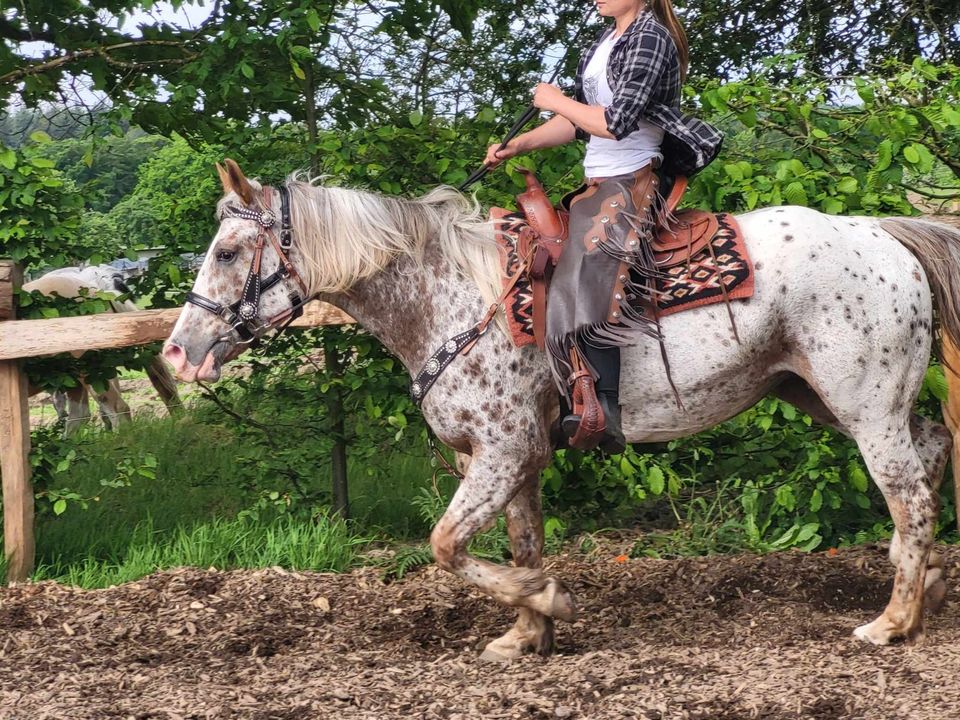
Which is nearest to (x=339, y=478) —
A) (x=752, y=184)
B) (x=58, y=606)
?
(x=58, y=606)

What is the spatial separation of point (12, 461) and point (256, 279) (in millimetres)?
2181

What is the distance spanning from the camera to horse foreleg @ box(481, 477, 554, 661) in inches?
178

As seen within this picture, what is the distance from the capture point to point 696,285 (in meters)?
4.20

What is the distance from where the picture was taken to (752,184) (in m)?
5.49

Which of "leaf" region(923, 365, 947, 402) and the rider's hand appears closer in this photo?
the rider's hand

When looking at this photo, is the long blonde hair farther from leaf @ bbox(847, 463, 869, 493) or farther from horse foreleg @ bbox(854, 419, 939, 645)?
leaf @ bbox(847, 463, 869, 493)

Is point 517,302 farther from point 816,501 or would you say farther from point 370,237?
point 816,501

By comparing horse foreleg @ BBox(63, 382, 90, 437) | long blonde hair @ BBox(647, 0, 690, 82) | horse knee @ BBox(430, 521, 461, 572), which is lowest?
horse knee @ BBox(430, 521, 461, 572)

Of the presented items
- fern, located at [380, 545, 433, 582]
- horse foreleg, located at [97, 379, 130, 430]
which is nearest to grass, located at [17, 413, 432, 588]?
fern, located at [380, 545, 433, 582]

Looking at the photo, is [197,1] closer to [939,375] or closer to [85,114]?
[85,114]

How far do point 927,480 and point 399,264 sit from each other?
7.07 ft

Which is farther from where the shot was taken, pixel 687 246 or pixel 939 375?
pixel 939 375

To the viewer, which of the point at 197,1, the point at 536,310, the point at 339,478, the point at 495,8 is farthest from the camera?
the point at 495,8

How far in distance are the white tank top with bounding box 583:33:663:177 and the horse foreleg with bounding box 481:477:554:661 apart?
1.26 metres
